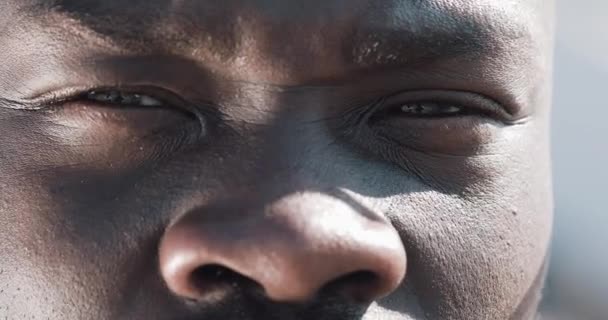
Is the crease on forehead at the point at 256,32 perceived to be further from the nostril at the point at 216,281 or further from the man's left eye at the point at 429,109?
the nostril at the point at 216,281

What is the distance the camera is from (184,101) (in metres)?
0.98

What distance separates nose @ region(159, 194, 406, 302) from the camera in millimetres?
857

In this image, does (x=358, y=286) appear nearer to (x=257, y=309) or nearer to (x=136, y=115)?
(x=257, y=309)

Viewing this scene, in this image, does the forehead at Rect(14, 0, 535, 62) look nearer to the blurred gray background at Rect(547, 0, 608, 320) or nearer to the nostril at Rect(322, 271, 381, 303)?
the nostril at Rect(322, 271, 381, 303)

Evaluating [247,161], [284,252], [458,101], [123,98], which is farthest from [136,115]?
[458,101]

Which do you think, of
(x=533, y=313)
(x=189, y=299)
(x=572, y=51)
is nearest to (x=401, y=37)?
(x=189, y=299)

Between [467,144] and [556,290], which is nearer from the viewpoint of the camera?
[467,144]

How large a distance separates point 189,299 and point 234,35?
11.1 inches

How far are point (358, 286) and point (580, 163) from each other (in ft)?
5.21

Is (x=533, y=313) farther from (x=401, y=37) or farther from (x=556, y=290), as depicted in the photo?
(x=556, y=290)

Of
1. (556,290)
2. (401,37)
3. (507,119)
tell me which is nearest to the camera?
(401,37)

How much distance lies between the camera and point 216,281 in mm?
888

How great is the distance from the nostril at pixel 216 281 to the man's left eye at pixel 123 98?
21cm

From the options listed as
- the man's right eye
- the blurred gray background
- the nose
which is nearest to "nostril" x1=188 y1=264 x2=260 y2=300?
the nose
